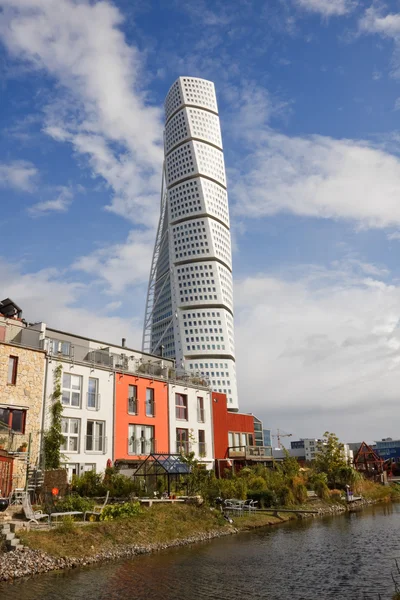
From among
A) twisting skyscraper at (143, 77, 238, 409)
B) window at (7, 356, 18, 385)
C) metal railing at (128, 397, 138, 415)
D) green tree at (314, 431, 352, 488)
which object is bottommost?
green tree at (314, 431, 352, 488)

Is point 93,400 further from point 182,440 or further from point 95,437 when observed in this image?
point 182,440

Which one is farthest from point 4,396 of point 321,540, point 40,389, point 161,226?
point 161,226

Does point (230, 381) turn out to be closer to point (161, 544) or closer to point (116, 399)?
point (116, 399)

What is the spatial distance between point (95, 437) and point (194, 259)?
106 meters

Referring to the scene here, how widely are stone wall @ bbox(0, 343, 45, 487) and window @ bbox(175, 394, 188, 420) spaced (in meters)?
13.6

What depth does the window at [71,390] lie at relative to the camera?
33.2 metres

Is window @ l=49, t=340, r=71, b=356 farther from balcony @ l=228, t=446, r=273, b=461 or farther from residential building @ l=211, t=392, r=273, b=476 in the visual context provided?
balcony @ l=228, t=446, r=273, b=461

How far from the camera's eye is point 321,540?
25016mm

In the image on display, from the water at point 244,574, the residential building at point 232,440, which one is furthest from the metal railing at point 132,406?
the water at point 244,574

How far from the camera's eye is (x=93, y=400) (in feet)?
115

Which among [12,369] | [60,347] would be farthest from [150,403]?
[12,369]

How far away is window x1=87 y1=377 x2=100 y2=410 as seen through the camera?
34875 mm

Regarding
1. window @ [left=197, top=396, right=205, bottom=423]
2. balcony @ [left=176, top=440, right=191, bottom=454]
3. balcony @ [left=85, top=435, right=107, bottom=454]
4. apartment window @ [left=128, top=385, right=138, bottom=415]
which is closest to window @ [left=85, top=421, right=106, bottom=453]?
balcony @ [left=85, top=435, right=107, bottom=454]

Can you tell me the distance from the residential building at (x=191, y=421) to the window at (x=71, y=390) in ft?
30.0
